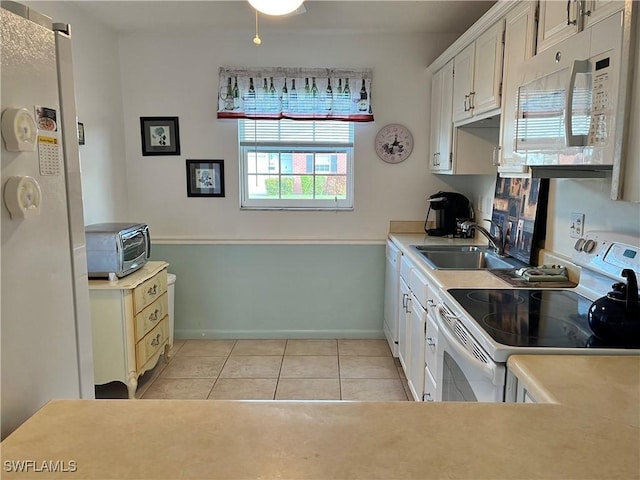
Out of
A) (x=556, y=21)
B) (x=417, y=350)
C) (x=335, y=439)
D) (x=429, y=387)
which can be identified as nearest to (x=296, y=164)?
(x=417, y=350)

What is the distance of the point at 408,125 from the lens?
3.72 m

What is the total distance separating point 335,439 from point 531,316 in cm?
107

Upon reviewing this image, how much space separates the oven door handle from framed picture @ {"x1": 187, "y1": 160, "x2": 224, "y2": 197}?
94.1 inches

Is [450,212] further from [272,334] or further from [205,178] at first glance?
[205,178]

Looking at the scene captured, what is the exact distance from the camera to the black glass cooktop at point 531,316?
1396 mm

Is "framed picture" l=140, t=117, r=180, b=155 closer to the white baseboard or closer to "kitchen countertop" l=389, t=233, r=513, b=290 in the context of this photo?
the white baseboard

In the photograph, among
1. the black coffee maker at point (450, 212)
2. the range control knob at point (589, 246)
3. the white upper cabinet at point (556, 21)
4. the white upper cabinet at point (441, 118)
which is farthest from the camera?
the black coffee maker at point (450, 212)

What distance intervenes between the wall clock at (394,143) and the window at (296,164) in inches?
9.8

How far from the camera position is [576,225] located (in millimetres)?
2129

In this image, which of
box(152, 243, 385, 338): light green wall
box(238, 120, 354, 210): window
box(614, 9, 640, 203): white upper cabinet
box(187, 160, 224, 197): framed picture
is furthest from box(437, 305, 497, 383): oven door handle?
box(187, 160, 224, 197): framed picture

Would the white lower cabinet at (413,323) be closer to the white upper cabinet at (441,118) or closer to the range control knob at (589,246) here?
the range control knob at (589,246)

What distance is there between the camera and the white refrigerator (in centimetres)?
92

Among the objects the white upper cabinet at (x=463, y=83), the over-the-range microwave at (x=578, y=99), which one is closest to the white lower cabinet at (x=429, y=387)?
the over-the-range microwave at (x=578, y=99)

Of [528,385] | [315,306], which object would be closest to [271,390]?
[315,306]
